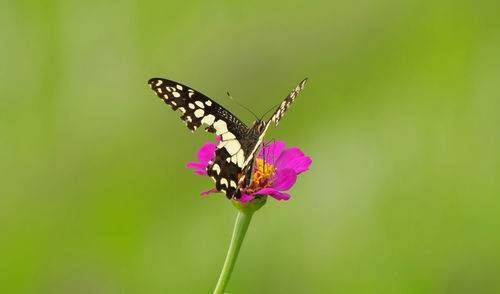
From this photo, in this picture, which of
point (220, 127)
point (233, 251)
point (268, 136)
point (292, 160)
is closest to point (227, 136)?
point (220, 127)

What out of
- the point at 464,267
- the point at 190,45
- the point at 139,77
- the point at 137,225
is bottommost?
the point at 137,225

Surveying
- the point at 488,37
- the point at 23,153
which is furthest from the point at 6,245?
the point at 488,37

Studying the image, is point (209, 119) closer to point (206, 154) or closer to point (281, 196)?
point (206, 154)

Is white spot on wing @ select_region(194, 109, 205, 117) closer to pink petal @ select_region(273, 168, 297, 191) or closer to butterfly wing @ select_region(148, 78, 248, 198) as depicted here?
butterfly wing @ select_region(148, 78, 248, 198)

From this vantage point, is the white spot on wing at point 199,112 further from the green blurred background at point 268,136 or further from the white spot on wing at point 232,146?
the green blurred background at point 268,136

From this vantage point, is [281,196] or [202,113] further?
[202,113]

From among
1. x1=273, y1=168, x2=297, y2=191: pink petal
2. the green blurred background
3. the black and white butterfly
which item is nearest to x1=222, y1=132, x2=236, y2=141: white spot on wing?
the black and white butterfly

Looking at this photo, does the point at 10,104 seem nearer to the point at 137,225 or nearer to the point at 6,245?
the point at 6,245
